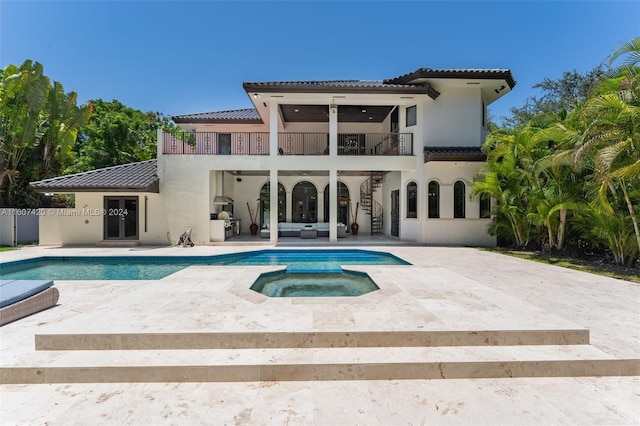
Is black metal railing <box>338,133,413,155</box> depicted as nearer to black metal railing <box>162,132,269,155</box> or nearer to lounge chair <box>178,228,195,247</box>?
black metal railing <box>162,132,269,155</box>

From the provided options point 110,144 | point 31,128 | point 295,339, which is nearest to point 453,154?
point 295,339

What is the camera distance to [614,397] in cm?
290

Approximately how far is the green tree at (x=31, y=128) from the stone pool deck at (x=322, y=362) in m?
14.8

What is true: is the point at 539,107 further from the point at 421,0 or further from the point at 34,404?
the point at 34,404

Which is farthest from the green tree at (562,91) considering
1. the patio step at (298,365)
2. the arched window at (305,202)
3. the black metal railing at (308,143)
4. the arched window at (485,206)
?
the patio step at (298,365)

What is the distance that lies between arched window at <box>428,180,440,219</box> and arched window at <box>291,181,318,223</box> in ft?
23.0

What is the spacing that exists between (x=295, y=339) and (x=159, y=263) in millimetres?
Result: 7829

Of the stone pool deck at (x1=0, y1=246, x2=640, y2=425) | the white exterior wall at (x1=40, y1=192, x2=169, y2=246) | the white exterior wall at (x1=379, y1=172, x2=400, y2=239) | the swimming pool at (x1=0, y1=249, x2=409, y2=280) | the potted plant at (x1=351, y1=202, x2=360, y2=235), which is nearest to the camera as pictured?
the stone pool deck at (x1=0, y1=246, x2=640, y2=425)

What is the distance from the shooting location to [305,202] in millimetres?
18312

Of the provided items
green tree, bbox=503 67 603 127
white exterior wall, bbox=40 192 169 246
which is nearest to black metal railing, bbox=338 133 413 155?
white exterior wall, bbox=40 192 169 246

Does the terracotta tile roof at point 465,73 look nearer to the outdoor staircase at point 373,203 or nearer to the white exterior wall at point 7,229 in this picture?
the outdoor staircase at point 373,203

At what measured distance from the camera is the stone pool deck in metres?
2.68

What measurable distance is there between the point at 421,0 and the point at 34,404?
15857 mm

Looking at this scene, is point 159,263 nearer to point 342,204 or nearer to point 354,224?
point 354,224
